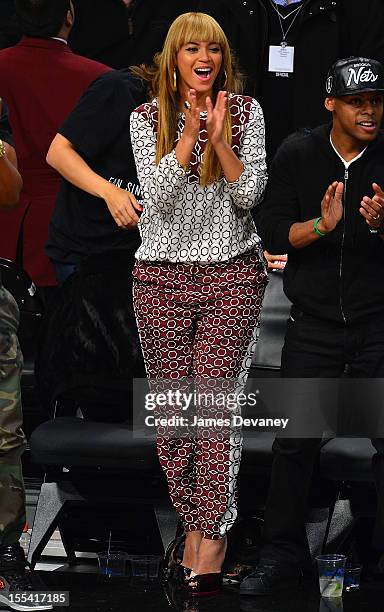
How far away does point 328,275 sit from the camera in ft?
16.2

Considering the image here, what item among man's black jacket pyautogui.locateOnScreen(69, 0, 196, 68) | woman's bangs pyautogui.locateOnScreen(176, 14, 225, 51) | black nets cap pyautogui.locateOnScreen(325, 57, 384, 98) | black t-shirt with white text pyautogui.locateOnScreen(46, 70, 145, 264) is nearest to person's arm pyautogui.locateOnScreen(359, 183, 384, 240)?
black nets cap pyautogui.locateOnScreen(325, 57, 384, 98)

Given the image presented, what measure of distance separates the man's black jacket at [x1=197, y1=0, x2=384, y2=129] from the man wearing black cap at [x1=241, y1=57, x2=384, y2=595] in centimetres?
190

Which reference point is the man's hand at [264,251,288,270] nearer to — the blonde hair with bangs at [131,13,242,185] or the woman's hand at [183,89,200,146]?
the blonde hair with bangs at [131,13,242,185]

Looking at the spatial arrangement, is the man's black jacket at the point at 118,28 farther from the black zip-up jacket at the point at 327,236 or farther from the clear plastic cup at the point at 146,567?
the clear plastic cup at the point at 146,567

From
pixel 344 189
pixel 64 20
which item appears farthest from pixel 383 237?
pixel 64 20

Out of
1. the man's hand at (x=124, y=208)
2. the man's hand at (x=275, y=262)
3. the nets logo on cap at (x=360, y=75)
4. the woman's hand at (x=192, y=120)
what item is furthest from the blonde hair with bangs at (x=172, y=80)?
the man's hand at (x=275, y=262)

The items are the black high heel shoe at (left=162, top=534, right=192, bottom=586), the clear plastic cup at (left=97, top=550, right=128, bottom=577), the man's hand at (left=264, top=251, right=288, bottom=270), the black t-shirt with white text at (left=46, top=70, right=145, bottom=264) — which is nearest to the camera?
the black high heel shoe at (left=162, top=534, right=192, bottom=586)

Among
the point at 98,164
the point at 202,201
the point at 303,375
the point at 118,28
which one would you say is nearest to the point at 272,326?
the point at 98,164

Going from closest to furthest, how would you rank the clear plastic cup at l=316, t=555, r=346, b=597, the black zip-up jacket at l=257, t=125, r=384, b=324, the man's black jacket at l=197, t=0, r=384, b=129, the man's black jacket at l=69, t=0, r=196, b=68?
the clear plastic cup at l=316, t=555, r=346, b=597 → the black zip-up jacket at l=257, t=125, r=384, b=324 → the man's black jacket at l=197, t=0, r=384, b=129 → the man's black jacket at l=69, t=0, r=196, b=68

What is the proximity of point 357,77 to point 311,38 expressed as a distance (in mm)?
2164

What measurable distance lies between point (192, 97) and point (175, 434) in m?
1.14

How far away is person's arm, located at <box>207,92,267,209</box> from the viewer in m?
4.70

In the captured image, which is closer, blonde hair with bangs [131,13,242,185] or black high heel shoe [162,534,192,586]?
blonde hair with bangs [131,13,242,185]

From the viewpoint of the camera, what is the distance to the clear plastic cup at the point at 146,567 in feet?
17.0
